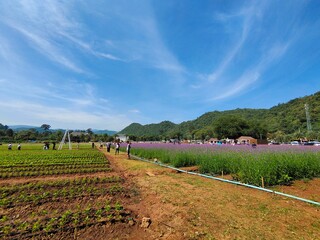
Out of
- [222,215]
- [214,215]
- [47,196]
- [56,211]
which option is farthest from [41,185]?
[222,215]

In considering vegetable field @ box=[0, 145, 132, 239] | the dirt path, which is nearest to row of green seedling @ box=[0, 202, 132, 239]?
vegetable field @ box=[0, 145, 132, 239]

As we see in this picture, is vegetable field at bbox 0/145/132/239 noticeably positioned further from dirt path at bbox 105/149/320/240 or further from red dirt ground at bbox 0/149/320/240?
dirt path at bbox 105/149/320/240

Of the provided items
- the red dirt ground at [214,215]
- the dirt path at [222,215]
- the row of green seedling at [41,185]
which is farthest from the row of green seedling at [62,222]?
the row of green seedling at [41,185]

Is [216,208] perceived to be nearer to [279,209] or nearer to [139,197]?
[279,209]

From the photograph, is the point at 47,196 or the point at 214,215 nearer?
the point at 214,215

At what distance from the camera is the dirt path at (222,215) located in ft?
13.4

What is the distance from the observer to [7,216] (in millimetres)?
5340

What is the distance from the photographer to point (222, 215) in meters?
5.04

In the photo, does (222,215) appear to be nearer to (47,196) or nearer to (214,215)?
(214,215)

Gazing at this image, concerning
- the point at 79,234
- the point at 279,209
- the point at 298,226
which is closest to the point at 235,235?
the point at 298,226

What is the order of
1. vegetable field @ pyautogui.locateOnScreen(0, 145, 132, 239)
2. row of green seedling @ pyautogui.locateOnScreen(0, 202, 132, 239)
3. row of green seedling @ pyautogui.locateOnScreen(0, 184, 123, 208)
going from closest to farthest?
row of green seedling @ pyautogui.locateOnScreen(0, 202, 132, 239) < vegetable field @ pyautogui.locateOnScreen(0, 145, 132, 239) < row of green seedling @ pyautogui.locateOnScreen(0, 184, 123, 208)

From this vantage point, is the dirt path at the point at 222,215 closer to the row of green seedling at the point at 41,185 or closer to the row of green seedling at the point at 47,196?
the row of green seedling at the point at 47,196

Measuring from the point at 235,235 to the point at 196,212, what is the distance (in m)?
1.41

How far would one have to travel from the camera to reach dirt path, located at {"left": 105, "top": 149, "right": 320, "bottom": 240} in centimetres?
409
